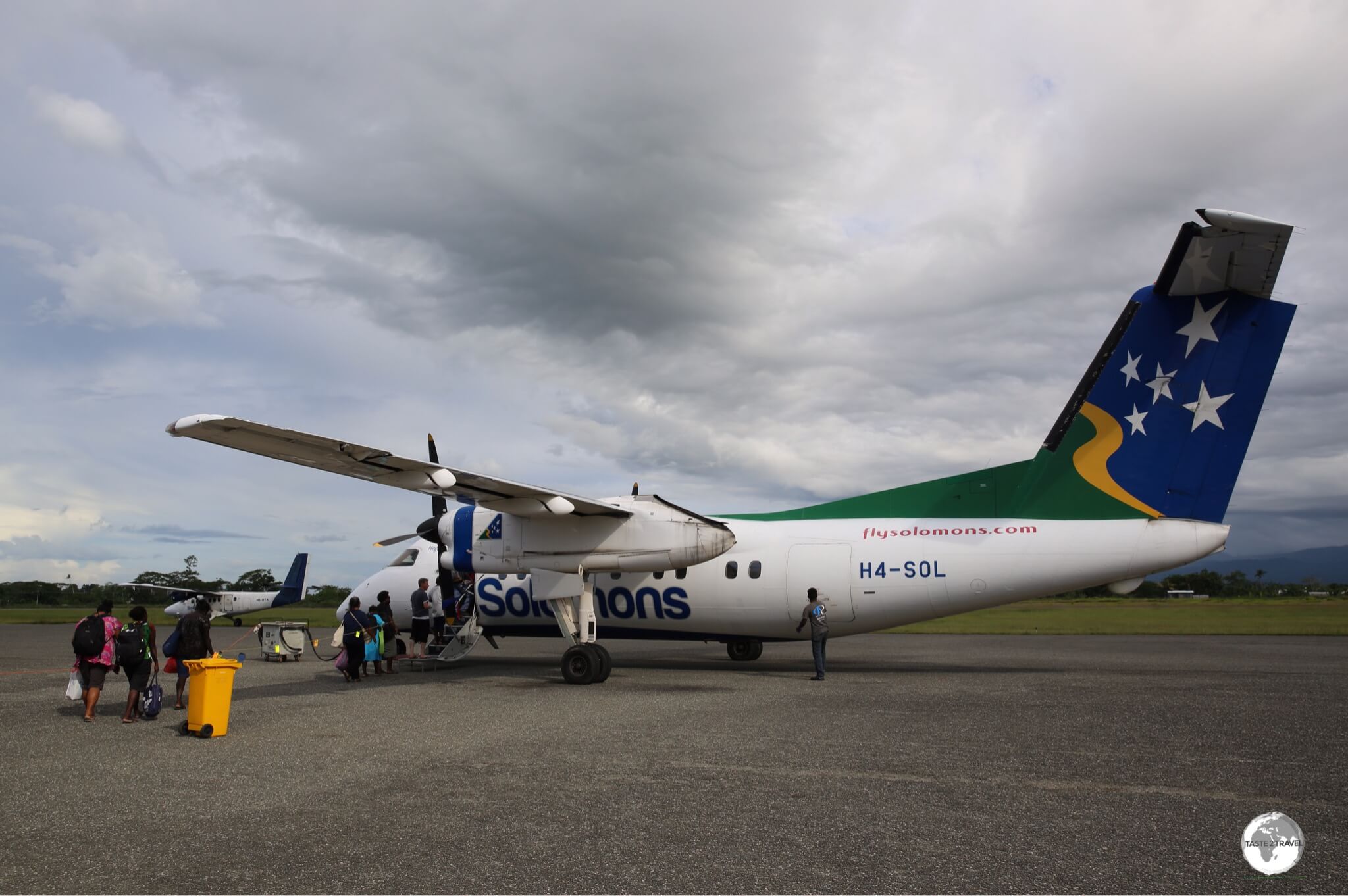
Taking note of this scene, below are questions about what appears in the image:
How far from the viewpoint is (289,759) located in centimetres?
754

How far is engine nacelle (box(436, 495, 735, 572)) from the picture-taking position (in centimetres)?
1380

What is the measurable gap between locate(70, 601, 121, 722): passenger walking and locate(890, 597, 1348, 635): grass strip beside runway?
20.0m

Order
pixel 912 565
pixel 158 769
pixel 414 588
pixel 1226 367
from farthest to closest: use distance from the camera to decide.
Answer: pixel 414 588
pixel 912 565
pixel 1226 367
pixel 158 769

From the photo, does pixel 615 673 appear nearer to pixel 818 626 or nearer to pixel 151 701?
pixel 818 626

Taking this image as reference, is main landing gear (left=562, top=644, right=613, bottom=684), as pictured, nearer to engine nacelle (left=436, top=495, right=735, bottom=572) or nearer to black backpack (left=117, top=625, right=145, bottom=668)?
engine nacelle (left=436, top=495, right=735, bottom=572)

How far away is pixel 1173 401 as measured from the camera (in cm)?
1220

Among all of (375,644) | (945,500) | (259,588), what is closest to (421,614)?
(375,644)

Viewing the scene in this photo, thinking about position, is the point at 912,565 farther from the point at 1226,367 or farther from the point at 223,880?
the point at 223,880

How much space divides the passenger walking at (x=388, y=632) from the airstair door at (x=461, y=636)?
0.89m

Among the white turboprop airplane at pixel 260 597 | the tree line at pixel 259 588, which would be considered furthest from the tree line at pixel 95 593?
the white turboprop airplane at pixel 260 597

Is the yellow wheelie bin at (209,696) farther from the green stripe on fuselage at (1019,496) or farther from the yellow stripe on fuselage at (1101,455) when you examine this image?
the yellow stripe on fuselage at (1101,455)

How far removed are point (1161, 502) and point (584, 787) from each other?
390 inches

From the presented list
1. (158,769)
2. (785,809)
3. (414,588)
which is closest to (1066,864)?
(785,809)

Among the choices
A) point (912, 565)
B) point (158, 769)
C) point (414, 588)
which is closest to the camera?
point (158, 769)
